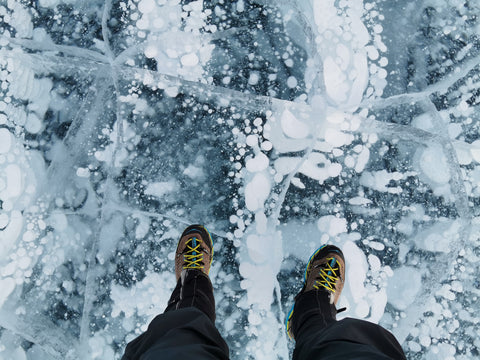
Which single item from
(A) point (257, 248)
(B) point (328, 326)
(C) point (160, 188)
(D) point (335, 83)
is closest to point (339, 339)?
(B) point (328, 326)

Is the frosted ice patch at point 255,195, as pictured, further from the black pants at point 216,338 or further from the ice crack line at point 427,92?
the ice crack line at point 427,92

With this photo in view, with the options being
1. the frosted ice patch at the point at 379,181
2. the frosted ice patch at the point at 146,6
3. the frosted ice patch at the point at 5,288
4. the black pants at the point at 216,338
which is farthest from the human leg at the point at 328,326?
the frosted ice patch at the point at 146,6

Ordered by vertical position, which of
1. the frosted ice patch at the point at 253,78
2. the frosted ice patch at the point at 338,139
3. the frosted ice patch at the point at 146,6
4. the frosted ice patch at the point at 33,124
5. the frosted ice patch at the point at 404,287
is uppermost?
the frosted ice patch at the point at 146,6

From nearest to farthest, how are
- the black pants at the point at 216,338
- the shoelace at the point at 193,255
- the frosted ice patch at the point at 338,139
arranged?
the black pants at the point at 216,338
the shoelace at the point at 193,255
the frosted ice patch at the point at 338,139

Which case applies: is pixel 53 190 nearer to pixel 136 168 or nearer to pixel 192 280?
pixel 136 168

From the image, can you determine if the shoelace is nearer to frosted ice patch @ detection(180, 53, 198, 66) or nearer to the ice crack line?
frosted ice patch @ detection(180, 53, 198, 66)

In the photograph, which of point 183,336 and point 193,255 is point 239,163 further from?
point 183,336
